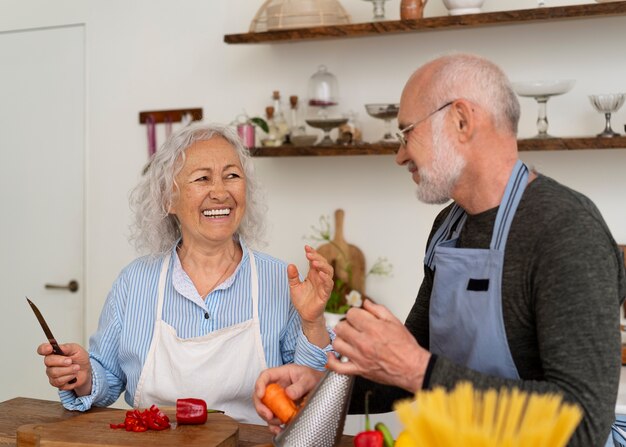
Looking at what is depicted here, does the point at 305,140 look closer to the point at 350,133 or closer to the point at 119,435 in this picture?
the point at 350,133

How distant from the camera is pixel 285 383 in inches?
70.8

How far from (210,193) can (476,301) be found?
3.11ft

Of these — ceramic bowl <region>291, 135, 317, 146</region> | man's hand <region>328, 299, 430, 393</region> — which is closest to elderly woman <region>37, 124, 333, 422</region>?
man's hand <region>328, 299, 430, 393</region>

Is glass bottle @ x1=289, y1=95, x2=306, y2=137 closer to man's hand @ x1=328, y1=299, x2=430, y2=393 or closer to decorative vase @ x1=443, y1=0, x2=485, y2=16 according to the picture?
decorative vase @ x1=443, y1=0, x2=485, y2=16

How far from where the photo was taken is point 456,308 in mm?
1662

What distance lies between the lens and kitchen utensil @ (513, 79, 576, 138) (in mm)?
3123

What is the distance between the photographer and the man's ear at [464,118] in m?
1.63

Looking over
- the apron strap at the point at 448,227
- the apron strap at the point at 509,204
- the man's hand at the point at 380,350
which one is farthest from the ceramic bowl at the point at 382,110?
the man's hand at the point at 380,350

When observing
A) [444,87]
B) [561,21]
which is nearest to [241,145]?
[444,87]

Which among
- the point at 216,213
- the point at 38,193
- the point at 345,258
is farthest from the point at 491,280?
the point at 38,193

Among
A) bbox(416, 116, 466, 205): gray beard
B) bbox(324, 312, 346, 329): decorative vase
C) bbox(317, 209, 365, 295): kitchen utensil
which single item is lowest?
bbox(324, 312, 346, 329): decorative vase

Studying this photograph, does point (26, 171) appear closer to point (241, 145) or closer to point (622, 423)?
point (241, 145)

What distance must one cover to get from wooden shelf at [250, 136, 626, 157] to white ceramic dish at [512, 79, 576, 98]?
6.8 inches

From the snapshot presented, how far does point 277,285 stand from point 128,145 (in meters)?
2.05
